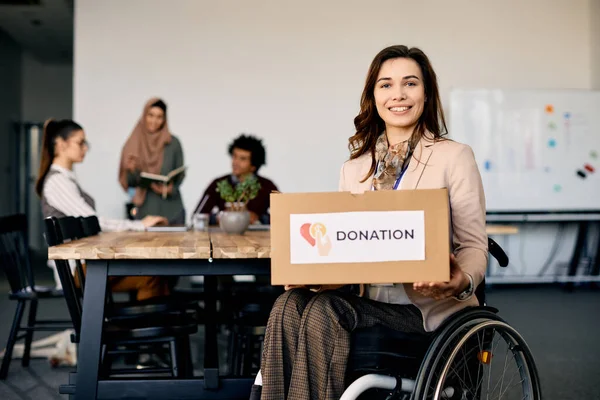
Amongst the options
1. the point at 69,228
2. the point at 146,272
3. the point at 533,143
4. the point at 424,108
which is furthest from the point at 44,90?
the point at 424,108

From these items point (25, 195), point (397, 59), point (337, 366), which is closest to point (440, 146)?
point (397, 59)

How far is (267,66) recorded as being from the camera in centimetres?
636

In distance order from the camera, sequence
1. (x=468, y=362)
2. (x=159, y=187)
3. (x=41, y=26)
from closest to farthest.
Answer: (x=468, y=362) < (x=159, y=187) < (x=41, y=26)

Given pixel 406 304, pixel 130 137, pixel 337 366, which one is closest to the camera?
pixel 337 366

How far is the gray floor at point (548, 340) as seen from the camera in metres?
Answer: 2.99

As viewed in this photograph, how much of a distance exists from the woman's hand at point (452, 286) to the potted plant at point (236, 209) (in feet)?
4.77

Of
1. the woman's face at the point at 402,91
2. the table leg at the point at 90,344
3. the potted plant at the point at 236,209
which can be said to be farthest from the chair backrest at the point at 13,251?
the woman's face at the point at 402,91

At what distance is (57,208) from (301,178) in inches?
129

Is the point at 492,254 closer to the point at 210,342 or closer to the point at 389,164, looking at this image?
the point at 389,164

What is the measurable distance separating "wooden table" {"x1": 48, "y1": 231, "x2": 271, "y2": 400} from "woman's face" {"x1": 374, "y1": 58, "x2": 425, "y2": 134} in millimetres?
532

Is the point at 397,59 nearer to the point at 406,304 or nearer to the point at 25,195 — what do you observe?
the point at 406,304

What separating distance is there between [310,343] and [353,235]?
0.30 meters

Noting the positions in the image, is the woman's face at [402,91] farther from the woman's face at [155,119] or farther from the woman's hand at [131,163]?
the woman's hand at [131,163]

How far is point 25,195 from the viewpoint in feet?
35.4
